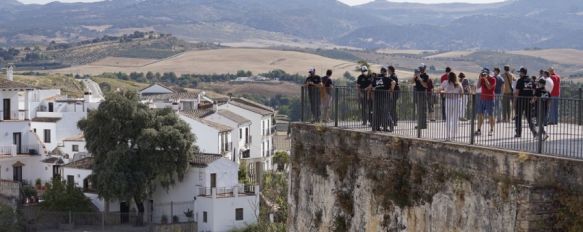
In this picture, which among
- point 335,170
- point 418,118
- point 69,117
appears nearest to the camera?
point 418,118

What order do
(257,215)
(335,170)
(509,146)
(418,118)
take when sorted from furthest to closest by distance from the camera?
1. (257,215)
2. (335,170)
3. (418,118)
4. (509,146)

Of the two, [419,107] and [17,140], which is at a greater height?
[419,107]

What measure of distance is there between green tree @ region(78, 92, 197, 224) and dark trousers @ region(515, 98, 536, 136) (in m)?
55.6

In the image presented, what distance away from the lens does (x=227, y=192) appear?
240ft

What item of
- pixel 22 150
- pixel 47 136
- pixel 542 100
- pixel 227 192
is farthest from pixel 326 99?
pixel 47 136

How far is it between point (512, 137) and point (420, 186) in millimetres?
1511

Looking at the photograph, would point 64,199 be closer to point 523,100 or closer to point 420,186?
point 523,100

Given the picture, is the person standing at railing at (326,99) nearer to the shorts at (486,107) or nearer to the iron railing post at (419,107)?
the iron railing post at (419,107)

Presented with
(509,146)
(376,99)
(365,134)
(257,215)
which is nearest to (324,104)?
(376,99)

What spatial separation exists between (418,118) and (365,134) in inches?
38.6

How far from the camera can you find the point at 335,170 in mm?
17812

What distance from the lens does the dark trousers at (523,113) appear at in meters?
15.1

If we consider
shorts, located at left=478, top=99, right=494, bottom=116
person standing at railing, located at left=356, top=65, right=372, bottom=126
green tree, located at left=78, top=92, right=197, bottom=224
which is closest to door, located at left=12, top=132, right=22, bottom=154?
green tree, located at left=78, top=92, right=197, bottom=224

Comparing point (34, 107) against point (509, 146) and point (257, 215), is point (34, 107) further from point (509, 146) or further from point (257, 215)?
point (509, 146)
